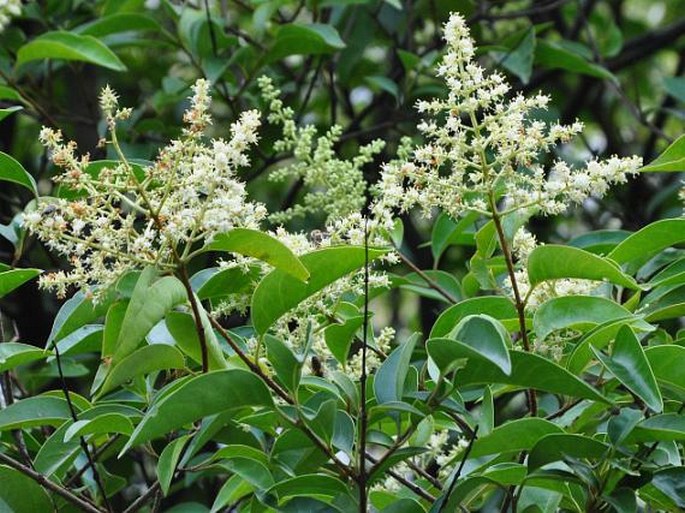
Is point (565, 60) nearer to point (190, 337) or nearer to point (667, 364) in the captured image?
point (667, 364)

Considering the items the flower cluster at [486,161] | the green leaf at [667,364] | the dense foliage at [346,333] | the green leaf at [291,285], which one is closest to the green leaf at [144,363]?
the dense foliage at [346,333]

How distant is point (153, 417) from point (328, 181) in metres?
0.78

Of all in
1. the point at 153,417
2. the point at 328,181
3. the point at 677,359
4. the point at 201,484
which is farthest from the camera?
the point at 201,484

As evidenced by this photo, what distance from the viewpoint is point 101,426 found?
1.39 meters

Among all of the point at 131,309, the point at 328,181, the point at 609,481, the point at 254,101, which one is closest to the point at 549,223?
the point at 254,101

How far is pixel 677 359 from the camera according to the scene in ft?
4.44

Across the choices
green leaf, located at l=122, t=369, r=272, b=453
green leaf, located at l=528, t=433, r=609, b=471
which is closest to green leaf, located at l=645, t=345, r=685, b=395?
green leaf, located at l=528, t=433, r=609, b=471

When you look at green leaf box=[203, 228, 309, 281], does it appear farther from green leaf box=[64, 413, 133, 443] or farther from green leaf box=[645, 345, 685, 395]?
green leaf box=[645, 345, 685, 395]

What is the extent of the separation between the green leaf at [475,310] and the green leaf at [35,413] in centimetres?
52

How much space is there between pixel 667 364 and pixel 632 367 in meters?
0.09

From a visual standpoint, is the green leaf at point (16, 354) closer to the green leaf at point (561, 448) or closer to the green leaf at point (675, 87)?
the green leaf at point (561, 448)

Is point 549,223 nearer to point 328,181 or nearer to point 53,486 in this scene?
point 328,181

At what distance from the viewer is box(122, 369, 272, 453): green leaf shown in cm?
120

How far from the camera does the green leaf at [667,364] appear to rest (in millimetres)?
1353
